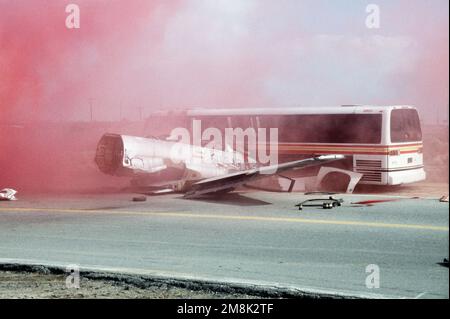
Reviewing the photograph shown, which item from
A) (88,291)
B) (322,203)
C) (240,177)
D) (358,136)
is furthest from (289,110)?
(88,291)

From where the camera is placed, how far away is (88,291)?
7.42 metres

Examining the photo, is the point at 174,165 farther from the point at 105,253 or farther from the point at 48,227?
the point at 105,253

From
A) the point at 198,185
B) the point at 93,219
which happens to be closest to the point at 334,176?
the point at 198,185

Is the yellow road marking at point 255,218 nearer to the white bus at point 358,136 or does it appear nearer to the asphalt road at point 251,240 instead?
the asphalt road at point 251,240

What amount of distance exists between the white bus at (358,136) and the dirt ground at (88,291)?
1174cm

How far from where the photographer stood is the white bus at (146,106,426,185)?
1819cm

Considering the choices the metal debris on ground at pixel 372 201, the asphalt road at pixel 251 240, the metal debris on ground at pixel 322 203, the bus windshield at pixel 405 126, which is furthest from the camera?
the bus windshield at pixel 405 126

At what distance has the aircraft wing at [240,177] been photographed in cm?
1625

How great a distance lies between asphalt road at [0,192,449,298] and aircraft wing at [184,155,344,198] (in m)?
0.67

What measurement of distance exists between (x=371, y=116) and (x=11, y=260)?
40.7 ft

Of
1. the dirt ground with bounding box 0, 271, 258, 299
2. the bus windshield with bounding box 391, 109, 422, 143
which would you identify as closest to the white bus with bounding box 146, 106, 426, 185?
the bus windshield with bounding box 391, 109, 422, 143

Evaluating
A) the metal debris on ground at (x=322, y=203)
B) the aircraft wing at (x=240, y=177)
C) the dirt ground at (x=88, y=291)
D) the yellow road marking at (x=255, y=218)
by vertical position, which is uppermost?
the aircraft wing at (x=240, y=177)

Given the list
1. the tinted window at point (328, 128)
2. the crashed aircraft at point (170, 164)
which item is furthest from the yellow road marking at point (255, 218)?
the tinted window at point (328, 128)
